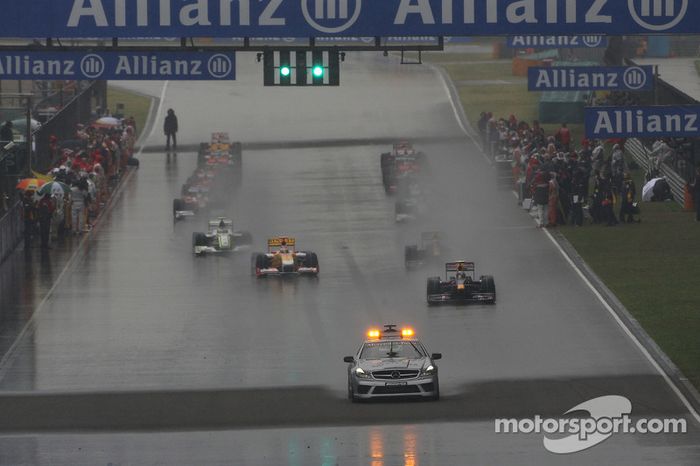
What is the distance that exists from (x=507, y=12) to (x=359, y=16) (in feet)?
7.78

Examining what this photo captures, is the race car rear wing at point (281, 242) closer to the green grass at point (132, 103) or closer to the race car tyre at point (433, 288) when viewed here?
the race car tyre at point (433, 288)

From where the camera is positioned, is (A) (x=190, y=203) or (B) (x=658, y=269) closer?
(B) (x=658, y=269)

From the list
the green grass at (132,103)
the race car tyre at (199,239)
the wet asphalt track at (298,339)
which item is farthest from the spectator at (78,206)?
the green grass at (132,103)

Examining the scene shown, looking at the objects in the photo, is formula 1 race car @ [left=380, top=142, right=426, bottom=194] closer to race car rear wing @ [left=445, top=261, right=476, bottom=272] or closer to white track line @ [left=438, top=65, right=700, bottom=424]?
white track line @ [left=438, top=65, right=700, bottom=424]

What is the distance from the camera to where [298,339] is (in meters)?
30.6

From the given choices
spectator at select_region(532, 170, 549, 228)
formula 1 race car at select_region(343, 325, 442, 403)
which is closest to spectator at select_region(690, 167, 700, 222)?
spectator at select_region(532, 170, 549, 228)

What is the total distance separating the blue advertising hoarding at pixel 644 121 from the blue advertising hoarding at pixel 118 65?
6901mm

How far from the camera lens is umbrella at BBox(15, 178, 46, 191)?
1640 inches

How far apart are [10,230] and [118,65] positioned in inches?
503

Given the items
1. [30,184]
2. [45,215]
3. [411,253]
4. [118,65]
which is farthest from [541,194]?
[118,65]

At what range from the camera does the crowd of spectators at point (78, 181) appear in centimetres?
4150

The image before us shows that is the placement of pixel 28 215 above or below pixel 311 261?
above

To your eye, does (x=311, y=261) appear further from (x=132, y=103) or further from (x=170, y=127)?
(x=132, y=103)

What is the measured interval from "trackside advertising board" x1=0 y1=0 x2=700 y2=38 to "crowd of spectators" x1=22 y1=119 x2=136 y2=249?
50.7 ft
